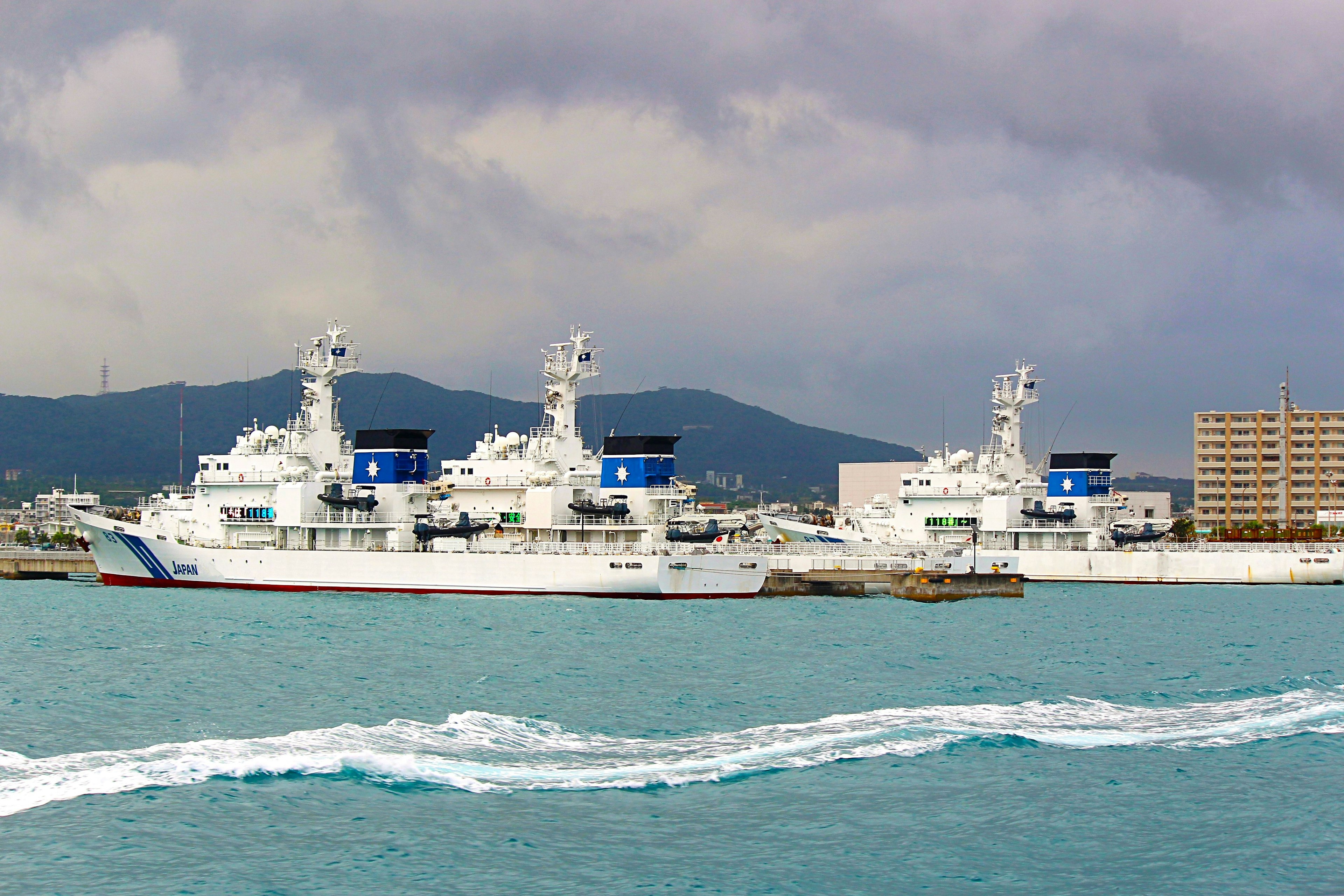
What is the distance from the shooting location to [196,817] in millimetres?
13688

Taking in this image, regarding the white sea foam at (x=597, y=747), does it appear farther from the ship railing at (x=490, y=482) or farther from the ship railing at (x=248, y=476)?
the ship railing at (x=248, y=476)

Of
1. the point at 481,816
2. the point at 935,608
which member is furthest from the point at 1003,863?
the point at 935,608

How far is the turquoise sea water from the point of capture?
485 inches

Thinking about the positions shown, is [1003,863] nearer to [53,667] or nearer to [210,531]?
[53,667]

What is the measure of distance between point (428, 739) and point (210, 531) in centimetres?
3252

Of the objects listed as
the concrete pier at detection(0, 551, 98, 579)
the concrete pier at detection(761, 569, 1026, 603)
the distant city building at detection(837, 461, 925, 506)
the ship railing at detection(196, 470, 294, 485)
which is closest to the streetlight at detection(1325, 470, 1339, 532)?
the distant city building at detection(837, 461, 925, 506)

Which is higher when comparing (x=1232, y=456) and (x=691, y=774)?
(x=1232, y=456)

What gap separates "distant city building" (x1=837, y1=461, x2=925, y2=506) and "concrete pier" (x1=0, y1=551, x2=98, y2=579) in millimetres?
55743

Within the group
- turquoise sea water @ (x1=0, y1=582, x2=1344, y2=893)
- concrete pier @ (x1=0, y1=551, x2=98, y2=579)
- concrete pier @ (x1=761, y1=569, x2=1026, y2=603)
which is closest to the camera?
turquoise sea water @ (x1=0, y1=582, x2=1344, y2=893)

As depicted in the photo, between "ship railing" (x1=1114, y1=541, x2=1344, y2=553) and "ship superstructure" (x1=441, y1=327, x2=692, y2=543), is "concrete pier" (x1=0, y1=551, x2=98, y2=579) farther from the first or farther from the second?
"ship railing" (x1=1114, y1=541, x2=1344, y2=553)

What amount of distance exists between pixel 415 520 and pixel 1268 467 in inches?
2953

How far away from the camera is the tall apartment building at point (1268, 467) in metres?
95.2

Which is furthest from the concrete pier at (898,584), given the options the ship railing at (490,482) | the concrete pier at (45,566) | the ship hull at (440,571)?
the concrete pier at (45,566)

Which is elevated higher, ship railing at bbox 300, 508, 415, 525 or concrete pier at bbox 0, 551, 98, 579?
ship railing at bbox 300, 508, 415, 525
